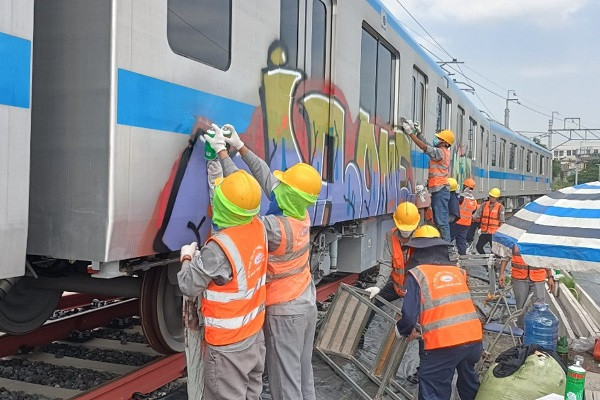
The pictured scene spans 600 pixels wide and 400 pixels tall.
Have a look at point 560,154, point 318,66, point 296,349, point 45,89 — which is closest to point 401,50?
point 318,66

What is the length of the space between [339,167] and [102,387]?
283cm

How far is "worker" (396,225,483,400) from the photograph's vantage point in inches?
163

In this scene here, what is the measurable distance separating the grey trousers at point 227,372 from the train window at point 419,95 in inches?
244

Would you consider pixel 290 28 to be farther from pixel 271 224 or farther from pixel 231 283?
pixel 231 283

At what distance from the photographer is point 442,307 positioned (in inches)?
163

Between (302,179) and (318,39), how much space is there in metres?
A: 2.12

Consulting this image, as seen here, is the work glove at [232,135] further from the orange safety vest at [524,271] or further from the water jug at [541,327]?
the orange safety vest at [524,271]

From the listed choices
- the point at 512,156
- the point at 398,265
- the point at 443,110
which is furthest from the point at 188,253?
the point at 512,156

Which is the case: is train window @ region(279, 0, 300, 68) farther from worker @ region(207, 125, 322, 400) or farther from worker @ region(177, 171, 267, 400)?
worker @ region(177, 171, 267, 400)

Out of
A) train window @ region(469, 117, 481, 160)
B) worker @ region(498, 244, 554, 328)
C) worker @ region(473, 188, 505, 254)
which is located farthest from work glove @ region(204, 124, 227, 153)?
train window @ region(469, 117, 481, 160)

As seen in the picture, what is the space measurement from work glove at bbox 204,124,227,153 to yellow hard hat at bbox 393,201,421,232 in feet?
6.84

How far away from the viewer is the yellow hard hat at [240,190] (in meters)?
3.22

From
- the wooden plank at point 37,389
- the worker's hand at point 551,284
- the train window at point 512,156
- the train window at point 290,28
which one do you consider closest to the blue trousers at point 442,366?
the train window at point 290,28

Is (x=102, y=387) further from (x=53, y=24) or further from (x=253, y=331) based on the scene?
(x=53, y=24)
